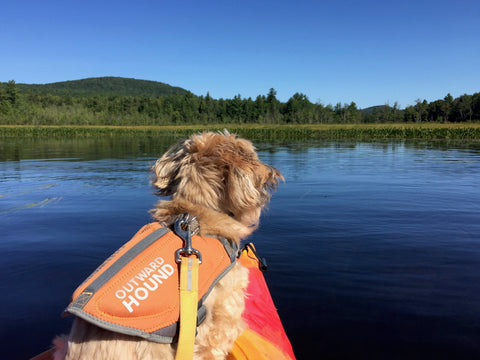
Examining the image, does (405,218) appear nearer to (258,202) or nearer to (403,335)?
(403,335)

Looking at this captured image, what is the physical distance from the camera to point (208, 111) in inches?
4727

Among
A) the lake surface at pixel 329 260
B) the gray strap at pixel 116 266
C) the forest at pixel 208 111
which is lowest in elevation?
the lake surface at pixel 329 260

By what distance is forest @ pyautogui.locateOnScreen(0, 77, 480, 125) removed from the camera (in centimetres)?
8919

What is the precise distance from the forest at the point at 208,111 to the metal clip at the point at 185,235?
291 ft

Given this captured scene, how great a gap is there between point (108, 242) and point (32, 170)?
11.5 metres

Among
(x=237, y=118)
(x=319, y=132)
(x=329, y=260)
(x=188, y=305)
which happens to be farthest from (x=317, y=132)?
(x=237, y=118)

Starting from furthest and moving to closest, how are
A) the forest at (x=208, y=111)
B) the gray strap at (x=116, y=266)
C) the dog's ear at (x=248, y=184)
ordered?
the forest at (x=208, y=111), the dog's ear at (x=248, y=184), the gray strap at (x=116, y=266)

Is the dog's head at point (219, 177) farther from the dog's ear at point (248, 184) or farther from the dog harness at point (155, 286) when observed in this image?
the dog harness at point (155, 286)

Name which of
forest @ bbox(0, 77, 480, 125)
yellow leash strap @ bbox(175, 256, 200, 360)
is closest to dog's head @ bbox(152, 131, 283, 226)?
yellow leash strap @ bbox(175, 256, 200, 360)

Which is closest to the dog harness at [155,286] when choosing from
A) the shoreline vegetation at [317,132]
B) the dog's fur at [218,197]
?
the dog's fur at [218,197]

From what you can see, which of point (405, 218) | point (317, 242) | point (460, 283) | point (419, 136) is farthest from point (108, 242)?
point (419, 136)

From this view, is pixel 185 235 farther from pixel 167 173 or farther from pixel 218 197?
pixel 167 173

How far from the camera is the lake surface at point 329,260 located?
11.9ft

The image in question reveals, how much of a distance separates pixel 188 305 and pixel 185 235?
0.42m
